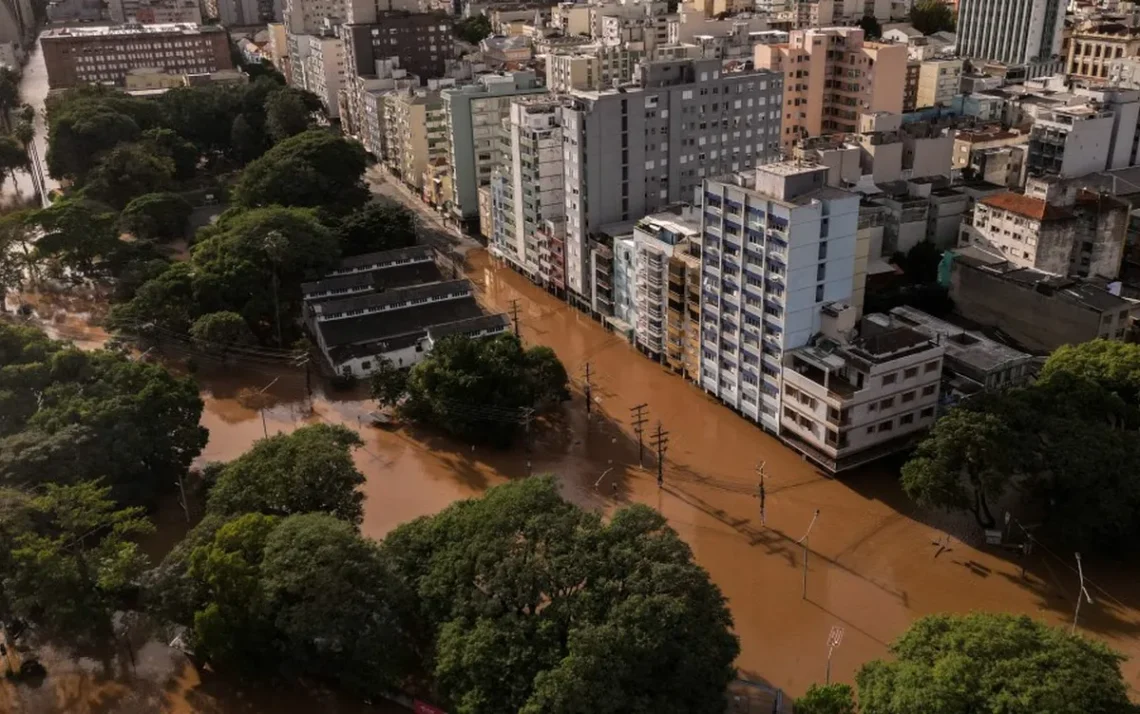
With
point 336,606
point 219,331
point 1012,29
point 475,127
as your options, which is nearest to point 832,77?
point 1012,29

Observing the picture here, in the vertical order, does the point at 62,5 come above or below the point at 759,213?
above

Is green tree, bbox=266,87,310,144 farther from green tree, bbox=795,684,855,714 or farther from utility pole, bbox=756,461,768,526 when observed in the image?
green tree, bbox=795,684,855,714

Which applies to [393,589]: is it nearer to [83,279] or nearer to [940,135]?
[83,279]

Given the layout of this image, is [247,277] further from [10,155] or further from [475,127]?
[10,155]

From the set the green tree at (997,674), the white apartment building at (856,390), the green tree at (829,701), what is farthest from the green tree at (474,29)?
the green tree at (997,674)

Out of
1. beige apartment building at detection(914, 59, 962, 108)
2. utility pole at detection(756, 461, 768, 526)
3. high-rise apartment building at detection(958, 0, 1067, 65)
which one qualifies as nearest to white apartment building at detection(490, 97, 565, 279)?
utility pole at detection(756, 461, 768, 526)

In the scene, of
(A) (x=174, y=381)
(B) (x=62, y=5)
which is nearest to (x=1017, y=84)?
(A) (x=174, y=381)
